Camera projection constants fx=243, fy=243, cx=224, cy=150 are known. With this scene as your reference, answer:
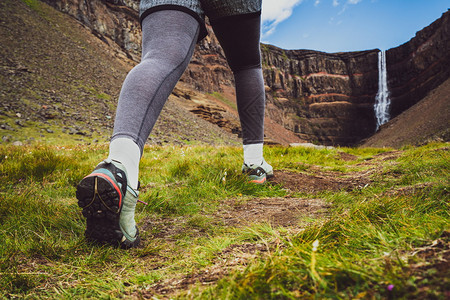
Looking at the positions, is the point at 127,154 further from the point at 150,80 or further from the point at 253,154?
the point at 253,154

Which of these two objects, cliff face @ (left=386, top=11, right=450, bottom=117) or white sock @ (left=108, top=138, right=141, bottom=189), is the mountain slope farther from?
white sock @ (left=108, top=138, right=141, bottom=189)

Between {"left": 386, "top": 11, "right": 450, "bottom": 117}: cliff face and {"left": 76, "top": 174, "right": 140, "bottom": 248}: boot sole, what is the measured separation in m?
50.5

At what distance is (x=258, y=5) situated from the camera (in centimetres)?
158

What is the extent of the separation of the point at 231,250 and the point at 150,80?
86 cm

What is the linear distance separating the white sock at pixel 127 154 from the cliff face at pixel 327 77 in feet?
124

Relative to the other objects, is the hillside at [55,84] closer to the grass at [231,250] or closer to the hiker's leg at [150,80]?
the grass at [231,250]

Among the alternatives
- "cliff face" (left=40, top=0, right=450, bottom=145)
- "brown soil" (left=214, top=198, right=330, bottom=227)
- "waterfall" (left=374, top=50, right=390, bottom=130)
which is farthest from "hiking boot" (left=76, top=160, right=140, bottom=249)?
"waterfall" (left=374, top=50, right=390, bottom=130)

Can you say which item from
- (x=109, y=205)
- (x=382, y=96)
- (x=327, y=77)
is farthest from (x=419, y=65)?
(x=109, y=205)

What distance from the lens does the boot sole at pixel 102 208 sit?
0.90 metres

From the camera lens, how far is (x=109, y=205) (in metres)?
0.93

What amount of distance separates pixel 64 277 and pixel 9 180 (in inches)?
72.6

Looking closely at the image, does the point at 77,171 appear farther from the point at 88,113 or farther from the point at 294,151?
the point at 88,113

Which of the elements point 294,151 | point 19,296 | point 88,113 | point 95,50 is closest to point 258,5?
point 19,296

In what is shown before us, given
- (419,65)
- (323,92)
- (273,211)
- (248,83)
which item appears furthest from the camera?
(323,92)
